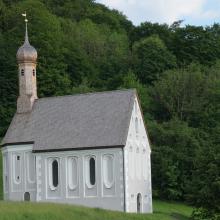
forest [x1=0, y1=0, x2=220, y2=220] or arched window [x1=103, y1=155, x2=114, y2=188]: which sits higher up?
forest [x1=0, y1=0, x2=220, y2=220]

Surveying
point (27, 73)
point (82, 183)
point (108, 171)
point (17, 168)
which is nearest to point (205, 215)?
point (108, 171)

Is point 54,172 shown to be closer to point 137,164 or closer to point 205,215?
point 137,164

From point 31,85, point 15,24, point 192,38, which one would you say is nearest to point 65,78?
point 15,24

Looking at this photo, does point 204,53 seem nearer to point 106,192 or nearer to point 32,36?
point 32,36

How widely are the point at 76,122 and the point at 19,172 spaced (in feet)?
22.5

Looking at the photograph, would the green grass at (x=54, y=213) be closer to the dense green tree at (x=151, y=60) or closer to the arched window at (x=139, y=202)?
the arched window at (x=139, y=202)

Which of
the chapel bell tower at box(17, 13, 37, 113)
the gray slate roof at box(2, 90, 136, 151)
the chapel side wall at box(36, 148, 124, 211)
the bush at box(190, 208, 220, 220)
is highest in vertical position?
the chapel bell tower at box(17, 13, 37, 113)

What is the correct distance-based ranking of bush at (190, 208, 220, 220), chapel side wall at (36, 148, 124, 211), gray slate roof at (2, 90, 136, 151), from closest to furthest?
bush at (190, 208, 220, 220), chapel side wall at (36, 148, 124, 211), gray slate roof at (2, 90, 136, 151)

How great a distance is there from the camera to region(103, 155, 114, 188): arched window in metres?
69.6

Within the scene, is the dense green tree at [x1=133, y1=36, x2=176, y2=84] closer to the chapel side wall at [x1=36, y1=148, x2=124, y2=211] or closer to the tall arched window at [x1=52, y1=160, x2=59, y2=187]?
the tall arched window at [x1=52, y1=160, x2=59, y2=187]

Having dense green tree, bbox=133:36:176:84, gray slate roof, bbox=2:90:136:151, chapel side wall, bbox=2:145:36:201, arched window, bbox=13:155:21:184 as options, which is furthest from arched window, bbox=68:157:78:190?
dense green tree, bbox=133:36:176:84

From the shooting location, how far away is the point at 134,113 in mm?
71625

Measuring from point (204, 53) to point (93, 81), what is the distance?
1813cm

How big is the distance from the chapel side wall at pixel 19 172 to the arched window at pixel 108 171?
6968 mm
